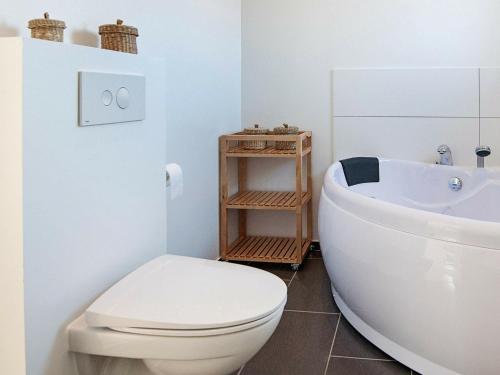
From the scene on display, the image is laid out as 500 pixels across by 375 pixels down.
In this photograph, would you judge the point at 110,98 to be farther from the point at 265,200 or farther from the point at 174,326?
the point at 265,200

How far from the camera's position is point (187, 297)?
153 centimetres

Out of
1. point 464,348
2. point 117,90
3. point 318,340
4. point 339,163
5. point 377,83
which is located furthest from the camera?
point 377,83

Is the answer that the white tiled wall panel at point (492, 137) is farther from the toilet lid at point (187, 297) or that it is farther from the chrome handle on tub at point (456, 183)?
the toilet lid at point (187, 297)

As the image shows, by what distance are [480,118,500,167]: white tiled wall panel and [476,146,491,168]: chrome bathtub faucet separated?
0.68 ft

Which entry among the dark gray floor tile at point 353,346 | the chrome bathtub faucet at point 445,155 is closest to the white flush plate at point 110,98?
the dark gray floor tile at point 353,346

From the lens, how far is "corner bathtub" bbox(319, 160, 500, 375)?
74.9 inches

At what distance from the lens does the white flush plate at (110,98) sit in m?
1.49

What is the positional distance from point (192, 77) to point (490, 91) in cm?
171

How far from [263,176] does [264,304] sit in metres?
2.42

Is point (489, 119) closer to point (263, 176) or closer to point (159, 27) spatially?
point (263, 176)

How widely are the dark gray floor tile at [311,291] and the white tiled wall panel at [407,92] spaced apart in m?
0.98

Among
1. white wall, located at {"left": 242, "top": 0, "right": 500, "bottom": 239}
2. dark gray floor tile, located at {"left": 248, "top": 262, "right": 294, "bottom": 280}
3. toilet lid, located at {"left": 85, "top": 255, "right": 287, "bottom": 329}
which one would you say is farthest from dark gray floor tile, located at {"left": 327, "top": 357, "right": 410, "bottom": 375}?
white wall, located at {"left": 242, "top": 0, "right": 500, "bottom": 239}

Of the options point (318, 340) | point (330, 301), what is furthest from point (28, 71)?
point (330, 301)

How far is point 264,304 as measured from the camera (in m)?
1.51
